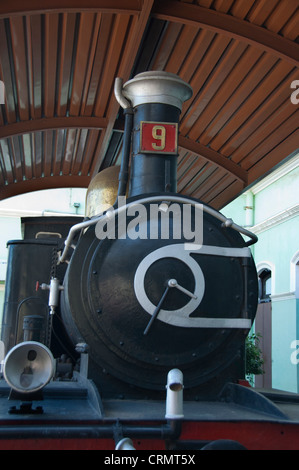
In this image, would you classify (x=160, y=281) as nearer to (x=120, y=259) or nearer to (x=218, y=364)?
(x=120, y=259)

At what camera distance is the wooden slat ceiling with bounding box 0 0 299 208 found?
14.7 feet

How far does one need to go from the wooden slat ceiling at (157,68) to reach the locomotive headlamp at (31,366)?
8.87 ft

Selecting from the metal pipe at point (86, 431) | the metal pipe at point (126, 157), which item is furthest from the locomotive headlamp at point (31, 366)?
the metal pipe at point (126, 157)

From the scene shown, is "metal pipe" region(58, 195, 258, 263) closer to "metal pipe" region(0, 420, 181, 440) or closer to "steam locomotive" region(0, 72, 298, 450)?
"steam locomotive" region(0, 72, 298, 450)

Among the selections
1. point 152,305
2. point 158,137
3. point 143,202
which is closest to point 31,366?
point 152,305

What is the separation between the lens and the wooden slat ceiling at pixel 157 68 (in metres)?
4.48

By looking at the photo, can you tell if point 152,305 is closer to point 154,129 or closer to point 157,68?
point 154,129

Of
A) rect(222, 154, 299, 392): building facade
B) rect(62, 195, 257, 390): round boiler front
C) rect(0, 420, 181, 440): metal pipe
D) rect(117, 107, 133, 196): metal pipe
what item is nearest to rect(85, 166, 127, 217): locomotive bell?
rect(117, 107, 133, 196): metal pipe

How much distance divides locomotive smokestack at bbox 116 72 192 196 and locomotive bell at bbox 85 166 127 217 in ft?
5.55

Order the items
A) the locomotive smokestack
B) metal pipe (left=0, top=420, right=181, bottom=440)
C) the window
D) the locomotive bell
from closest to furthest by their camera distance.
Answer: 1. metal pipe (left=0, top=420, right=181, bottom=440)
2. the locomotive smokestack
3. the locomotive bell
4. the window

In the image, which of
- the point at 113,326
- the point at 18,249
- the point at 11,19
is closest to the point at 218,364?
the point at 113,326

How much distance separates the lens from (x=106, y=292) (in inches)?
120

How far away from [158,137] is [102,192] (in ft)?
6.28

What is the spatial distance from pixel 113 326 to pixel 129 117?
142cm
